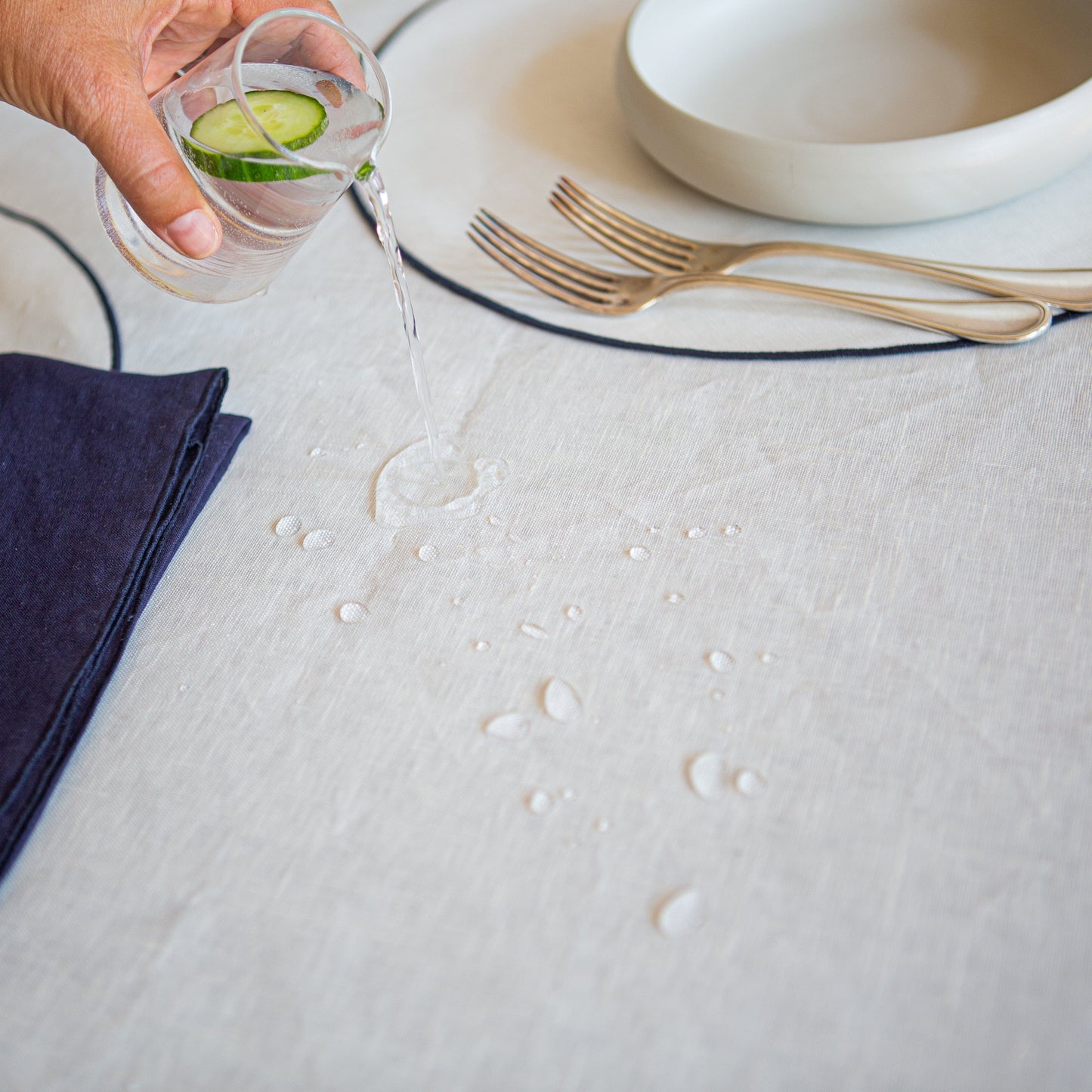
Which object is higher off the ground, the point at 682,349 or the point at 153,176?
the point at 153,176

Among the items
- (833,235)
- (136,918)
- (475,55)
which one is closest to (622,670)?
(136,918)

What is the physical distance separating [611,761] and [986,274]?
437 millimetres

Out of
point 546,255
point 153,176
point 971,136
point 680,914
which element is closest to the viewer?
point 680,914

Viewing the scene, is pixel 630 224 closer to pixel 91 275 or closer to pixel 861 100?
pixel 861 100

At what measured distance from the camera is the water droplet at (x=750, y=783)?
439 millimetres

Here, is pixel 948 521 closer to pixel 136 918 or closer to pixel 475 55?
pixel 136 918

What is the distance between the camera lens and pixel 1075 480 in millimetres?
539

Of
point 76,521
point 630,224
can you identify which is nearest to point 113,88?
point 76,521

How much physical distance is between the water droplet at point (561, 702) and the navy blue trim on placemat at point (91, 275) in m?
0.41

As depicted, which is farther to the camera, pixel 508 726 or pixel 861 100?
pixel 861 100

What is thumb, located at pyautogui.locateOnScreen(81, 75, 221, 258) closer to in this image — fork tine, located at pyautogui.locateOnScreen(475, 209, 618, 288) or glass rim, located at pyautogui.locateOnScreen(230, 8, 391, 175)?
glass rim, located at pyautogui.locateOnScreen(230, 8, 391, 175)

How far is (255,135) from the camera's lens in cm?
46

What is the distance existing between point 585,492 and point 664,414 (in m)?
0.08

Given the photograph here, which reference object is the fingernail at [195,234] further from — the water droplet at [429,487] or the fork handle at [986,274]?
the fork handle at [986,274]
